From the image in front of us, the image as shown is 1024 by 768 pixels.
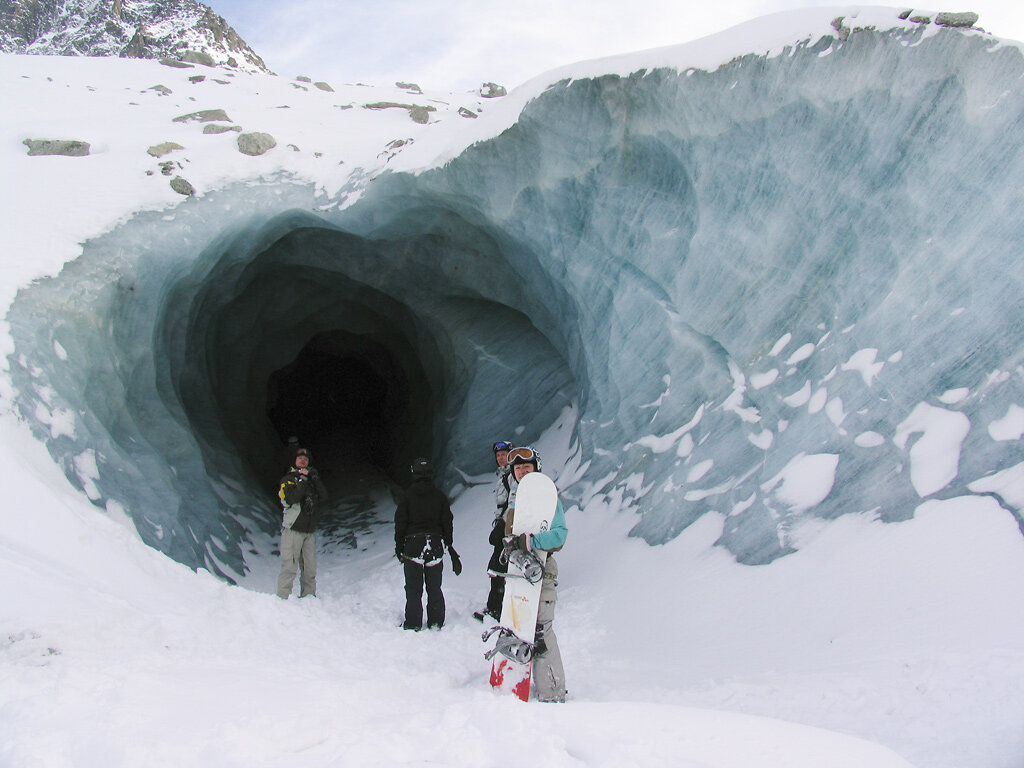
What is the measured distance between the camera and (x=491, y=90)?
1905 cm

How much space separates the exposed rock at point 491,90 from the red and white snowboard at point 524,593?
16.7 metres

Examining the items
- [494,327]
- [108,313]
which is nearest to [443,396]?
[494,327]

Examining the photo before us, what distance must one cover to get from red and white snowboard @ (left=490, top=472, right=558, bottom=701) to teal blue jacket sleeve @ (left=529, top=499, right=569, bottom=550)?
0.03 metres

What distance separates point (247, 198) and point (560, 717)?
7446 millimetres

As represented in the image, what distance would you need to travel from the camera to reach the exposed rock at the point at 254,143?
919 cm

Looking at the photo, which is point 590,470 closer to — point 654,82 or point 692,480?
point 692,480

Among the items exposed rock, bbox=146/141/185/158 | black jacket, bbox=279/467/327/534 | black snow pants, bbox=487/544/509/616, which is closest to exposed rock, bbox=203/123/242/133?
exposed rock, bbox=146/141/185/158

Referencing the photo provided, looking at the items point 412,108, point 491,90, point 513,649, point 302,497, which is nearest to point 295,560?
point 302,497

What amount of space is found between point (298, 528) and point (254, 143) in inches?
231

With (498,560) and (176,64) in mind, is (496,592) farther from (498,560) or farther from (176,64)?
(176,64)

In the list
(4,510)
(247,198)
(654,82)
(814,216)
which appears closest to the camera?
(4,510)

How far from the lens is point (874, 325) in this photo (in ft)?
15.7

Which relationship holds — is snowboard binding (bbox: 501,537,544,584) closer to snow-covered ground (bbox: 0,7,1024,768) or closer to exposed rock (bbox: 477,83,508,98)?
snow-covered ground (bbox: 0,7,1024,768)

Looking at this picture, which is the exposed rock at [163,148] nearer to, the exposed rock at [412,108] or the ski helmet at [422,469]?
the exposed rock at [412,108]
